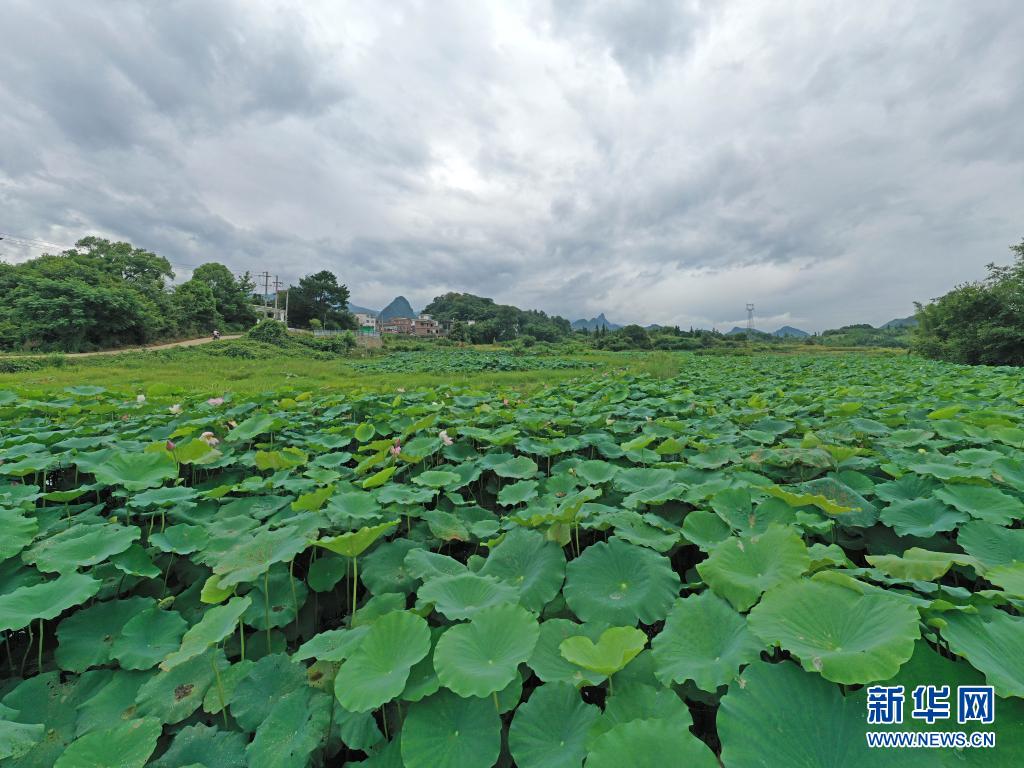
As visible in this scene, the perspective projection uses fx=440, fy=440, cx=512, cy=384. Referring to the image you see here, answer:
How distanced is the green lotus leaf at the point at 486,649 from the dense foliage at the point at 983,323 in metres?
30.9

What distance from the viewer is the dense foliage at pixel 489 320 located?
2488 inches

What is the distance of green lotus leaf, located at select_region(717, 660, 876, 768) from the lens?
80 cm

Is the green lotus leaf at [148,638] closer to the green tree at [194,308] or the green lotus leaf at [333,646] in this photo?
the green lotus leaf at [333,646]

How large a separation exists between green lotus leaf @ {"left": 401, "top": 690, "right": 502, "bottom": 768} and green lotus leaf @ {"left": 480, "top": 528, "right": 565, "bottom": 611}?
42cm

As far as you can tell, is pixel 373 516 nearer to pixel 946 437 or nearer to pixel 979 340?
pixel 946 437

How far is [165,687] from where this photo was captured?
1330mm

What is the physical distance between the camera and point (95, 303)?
2555 centimetres

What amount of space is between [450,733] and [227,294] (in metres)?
52.7

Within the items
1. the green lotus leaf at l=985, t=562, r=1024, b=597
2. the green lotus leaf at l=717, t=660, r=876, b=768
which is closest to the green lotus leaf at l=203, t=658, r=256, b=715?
the green lotus leaf at l=717, t=660, r=876, b=768

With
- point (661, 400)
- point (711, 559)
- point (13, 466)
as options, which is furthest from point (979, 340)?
point (13, 466)

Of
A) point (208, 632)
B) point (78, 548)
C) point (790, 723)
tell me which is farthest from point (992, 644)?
point (78, 548)

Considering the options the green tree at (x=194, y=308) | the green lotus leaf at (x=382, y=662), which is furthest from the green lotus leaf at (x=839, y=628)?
the green tree at (x=194, y=308)

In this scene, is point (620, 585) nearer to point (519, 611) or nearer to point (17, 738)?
point (519, 611)

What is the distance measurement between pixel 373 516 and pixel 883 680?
178 cm
